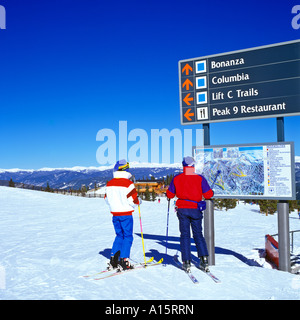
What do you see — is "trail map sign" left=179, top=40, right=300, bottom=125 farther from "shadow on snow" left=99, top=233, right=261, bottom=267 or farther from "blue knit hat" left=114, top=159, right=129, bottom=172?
"shadow on snow" left=99, top=233, right=261, bottom=267

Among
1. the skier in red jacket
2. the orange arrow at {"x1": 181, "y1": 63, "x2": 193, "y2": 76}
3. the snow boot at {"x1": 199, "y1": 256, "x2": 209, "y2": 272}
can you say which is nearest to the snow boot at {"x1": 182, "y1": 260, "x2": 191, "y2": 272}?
the skier in red jacket

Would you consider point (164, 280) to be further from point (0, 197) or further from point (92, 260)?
point (0, 197)

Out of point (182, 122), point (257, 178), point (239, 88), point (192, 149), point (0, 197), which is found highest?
point (239, 88)

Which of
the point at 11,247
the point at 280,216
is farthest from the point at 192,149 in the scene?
the point at 11,247

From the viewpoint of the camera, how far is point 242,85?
24.2ft

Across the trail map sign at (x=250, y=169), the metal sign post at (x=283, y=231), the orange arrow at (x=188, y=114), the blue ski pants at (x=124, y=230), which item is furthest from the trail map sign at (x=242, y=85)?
the blue ski pants at (x=124, y=230)

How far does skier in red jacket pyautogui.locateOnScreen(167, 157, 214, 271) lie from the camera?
230 inches

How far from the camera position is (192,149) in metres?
7.71

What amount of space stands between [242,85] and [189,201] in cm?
322

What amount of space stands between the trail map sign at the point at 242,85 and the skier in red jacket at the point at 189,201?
2.19 metres

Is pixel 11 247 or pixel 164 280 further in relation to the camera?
pixel 11 247

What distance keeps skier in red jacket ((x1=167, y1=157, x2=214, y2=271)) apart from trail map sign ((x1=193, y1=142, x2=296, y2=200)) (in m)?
1.65
